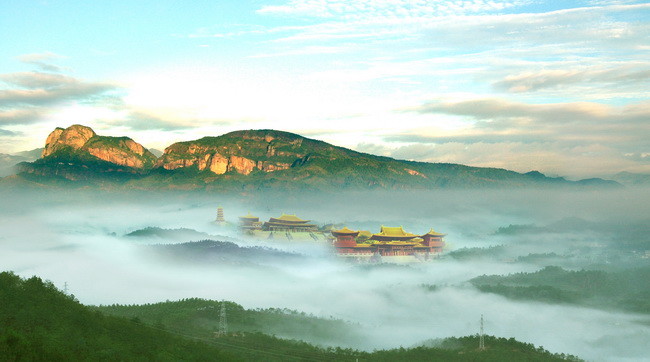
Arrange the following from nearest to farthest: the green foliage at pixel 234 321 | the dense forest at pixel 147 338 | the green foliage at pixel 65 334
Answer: the green foliage at pixel 65 334 < the dense forest at pixel 147 338 < the green foliage at pixel 234 321

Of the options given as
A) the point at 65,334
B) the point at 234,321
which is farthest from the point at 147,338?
the point at 234,321

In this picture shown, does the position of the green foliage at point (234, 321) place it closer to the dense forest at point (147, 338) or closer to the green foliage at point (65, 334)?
the dense forest at point (147, 338)

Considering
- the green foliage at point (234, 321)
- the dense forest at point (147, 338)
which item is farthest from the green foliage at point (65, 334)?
the green foliage at point (234, 321)


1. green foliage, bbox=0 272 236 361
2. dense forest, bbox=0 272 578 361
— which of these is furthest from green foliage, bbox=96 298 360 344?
green foliage, bbox=0 272 236 361

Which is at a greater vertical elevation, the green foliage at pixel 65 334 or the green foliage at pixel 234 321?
the green foliage at pixel 65 334

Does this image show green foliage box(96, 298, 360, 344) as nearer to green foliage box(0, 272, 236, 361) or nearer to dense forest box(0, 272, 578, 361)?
dense forest box(0, 272, 578, 361)

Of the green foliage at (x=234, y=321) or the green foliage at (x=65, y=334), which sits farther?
the green foliage at (x=234, y=321)

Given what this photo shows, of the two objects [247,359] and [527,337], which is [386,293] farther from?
[247,359]

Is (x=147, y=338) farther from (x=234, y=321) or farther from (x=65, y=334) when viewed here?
(x=234, y=321)
